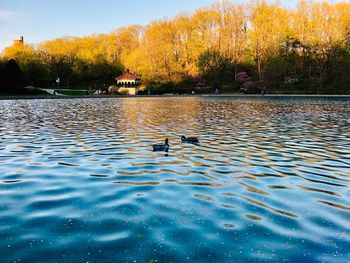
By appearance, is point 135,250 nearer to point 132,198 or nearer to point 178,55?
point 132,198

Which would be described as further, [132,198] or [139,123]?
[139,123]

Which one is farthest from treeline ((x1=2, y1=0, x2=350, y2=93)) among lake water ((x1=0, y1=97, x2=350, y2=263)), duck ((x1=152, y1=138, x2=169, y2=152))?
duck ((x1=152, y1=138, x2=169, y2=152))

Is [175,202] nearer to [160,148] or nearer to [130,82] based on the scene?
[160,148]

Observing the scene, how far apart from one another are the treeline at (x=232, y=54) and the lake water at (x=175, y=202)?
6404 cm

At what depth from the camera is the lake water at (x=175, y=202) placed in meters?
5.67

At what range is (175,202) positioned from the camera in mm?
7992

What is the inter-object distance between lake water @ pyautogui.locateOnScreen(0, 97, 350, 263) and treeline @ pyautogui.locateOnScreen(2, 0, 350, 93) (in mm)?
64045

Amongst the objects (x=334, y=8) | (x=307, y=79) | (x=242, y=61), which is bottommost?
(x=307, y=79)

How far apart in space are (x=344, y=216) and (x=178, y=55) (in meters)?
84.1

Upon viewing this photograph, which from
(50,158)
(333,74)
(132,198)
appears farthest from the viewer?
(333,74)

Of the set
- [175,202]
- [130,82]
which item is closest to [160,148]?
[175,202]

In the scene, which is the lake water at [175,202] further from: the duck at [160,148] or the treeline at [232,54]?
the treeline at [232,54]

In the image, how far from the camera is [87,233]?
6.27m

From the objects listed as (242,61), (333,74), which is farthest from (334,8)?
(242,61)
